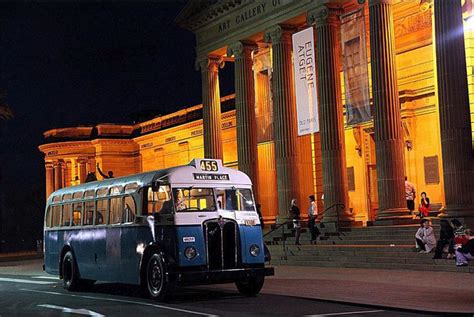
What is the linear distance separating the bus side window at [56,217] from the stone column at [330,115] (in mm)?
11633

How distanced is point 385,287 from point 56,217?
34.9 feet

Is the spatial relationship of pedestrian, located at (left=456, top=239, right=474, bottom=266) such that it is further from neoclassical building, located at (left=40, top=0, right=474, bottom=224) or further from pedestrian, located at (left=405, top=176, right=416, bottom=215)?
pedestrian, located at (left=405, top=176, right=416, bottom=215)

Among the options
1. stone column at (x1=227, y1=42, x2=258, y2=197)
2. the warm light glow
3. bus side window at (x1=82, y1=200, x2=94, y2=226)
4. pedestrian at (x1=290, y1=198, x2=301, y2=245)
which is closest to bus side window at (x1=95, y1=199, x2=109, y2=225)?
bus side window at (x1=82, y1=200, x2=94, y2=226)

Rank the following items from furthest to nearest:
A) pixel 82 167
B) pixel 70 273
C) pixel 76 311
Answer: pixel 82 167
pixel 70 273
pixel 76 311

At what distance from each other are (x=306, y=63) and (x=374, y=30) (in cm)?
442

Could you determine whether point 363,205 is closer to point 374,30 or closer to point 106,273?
point 374,30

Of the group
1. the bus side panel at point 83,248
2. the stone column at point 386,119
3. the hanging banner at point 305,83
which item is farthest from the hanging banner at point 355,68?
the bus side panel at point 83,248

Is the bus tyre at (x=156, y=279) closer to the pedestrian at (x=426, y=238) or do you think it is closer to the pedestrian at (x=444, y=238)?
the pedestrian at (x=444, y=238)

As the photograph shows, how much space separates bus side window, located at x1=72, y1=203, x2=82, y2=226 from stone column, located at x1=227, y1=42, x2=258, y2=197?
605 inches

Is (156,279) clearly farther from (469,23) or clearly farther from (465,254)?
(469,23)

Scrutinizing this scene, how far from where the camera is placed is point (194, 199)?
16.9 m

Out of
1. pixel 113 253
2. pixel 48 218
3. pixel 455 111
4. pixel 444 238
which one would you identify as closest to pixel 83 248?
pixel 113 253

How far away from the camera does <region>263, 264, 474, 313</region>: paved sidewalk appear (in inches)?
549

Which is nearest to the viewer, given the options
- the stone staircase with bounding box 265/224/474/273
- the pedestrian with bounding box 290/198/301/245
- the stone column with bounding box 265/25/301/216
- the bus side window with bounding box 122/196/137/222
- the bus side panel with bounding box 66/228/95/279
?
the bus side window with bounding box 122/196/137/222
